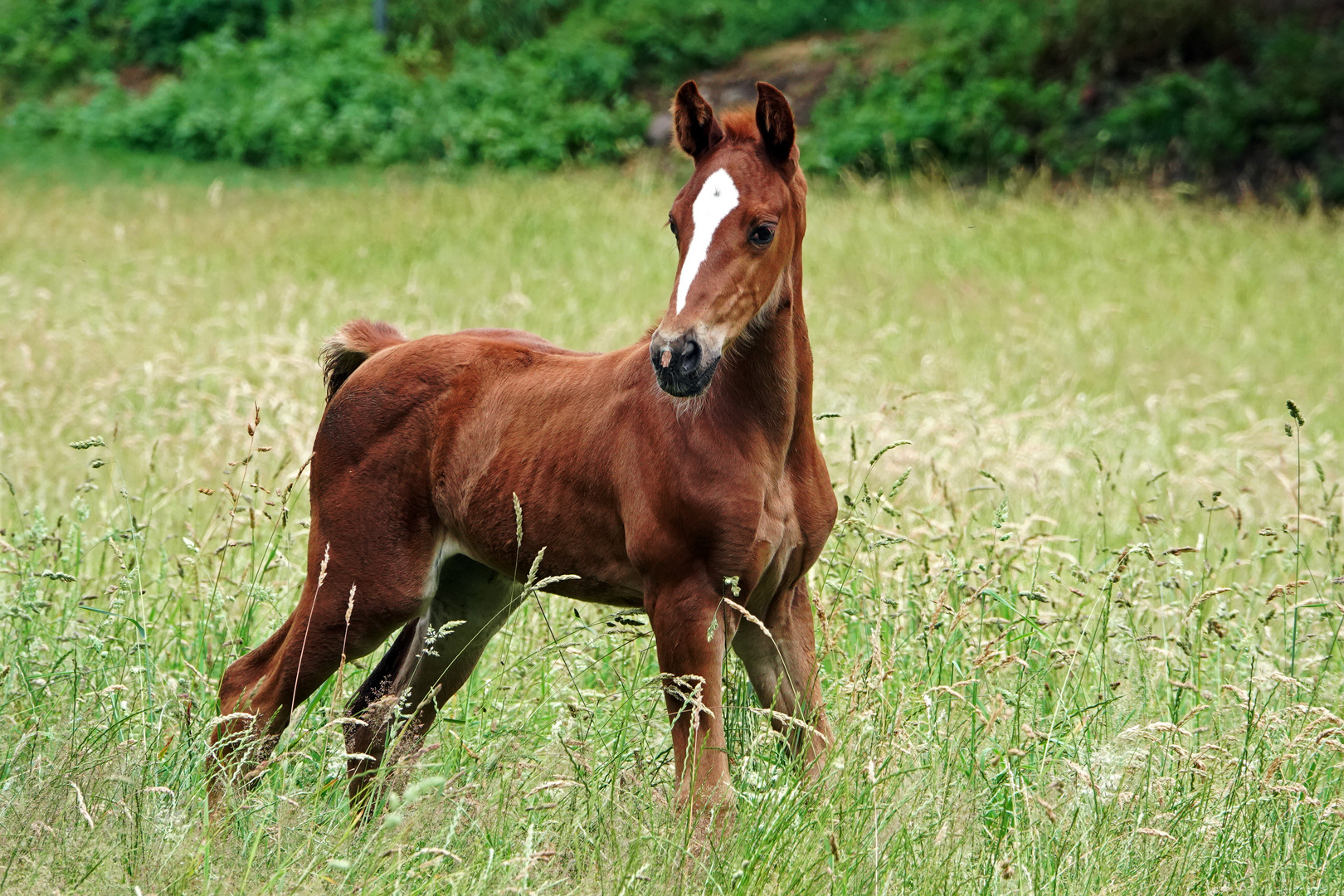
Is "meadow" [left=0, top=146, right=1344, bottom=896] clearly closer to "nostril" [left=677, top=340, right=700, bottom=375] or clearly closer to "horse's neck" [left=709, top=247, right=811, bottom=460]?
"horse's neck" [left=709, top=247, right=811, bottom=460]

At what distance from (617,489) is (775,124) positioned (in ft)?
2.87

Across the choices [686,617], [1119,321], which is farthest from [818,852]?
[1119,321]

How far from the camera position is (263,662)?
11.3ft

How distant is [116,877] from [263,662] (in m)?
1.00

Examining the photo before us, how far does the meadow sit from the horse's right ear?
0.98 m

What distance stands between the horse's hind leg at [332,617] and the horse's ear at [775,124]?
1323 mm

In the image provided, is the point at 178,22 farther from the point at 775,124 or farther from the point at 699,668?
the point at 699,668

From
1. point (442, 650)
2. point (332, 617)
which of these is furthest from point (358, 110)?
point (332, 617)

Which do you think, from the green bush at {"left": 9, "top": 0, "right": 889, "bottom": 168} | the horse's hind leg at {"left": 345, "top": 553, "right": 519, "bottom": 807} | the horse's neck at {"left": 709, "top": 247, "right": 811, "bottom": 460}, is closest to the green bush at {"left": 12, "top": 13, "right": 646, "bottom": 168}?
the green bush at {"left": 9, "top": 0, "right": 889, "bottom": 168}

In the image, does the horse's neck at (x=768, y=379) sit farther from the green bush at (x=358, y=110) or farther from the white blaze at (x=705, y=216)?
the green bush at (x=358, y=110)

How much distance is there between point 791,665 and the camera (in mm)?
3053

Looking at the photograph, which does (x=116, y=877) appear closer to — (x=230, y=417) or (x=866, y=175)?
(x=230, y=417)

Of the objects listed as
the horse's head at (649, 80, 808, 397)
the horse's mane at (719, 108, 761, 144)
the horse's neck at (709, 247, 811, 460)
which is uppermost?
the horse's mane at (719, 108, 761, 144)

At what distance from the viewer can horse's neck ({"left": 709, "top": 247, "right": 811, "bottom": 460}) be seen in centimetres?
281
